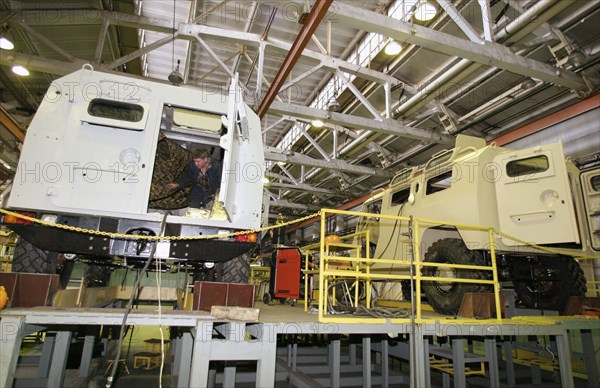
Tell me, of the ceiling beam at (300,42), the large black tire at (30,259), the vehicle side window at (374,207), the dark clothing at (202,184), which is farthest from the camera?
the vehicle side window at (374,207)

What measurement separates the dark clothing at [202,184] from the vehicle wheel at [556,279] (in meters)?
4.95

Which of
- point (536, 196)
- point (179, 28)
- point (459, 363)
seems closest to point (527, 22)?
point (536, 196)

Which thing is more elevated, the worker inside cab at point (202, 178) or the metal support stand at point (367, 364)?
the worker inside cab at point (202, 178)

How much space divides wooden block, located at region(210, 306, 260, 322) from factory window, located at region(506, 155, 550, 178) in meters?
4.37

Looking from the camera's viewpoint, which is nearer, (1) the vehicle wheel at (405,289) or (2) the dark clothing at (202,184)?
(2) the dark clothing at (202,184)

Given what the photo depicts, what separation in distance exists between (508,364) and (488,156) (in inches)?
127

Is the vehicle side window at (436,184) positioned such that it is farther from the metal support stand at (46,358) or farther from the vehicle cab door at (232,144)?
the metal support stand at (46,358)

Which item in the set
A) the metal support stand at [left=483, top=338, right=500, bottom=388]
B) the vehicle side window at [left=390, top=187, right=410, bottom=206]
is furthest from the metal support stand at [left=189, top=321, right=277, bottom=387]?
the vehicle side window at [left=390, top=187, right=410, bottom=206]

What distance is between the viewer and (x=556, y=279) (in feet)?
17.2

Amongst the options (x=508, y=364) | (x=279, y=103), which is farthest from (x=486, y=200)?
(x=279, y=103)

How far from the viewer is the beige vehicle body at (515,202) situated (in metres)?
4.80

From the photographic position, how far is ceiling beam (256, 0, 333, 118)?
511cm

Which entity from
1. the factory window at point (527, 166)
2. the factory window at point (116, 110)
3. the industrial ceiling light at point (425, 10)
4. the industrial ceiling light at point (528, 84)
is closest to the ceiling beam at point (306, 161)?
the industrial ceiling light at point (528, 84)

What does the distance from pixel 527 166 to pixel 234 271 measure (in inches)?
178
